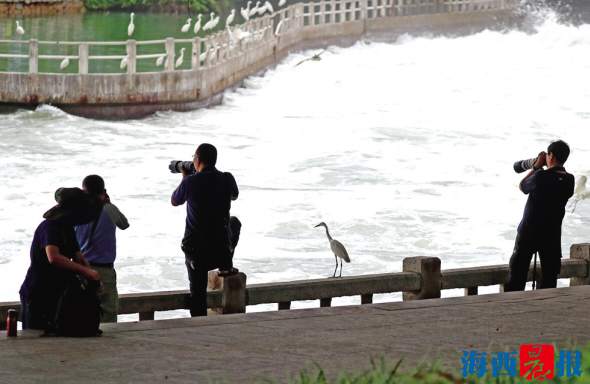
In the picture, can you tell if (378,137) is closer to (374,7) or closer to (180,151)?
(180,151)

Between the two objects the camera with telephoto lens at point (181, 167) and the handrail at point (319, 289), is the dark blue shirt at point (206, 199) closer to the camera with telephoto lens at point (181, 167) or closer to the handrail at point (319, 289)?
the camera with telephoto lens at point (181, 167)

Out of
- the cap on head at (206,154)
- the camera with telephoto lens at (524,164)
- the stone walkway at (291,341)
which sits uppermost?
the cap on head at (206,154)

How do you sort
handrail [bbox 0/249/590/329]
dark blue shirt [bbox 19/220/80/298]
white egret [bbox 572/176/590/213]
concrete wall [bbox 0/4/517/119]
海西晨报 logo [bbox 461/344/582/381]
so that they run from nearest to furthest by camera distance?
海西晨报 logo [bbox 461/344/582/381]
dark blue shirt [bbox 19/220/80/298]
handrail [bbox 0/249/590/329]
white egret [bbox 572/176/590/213]
concrete wall [bbox 0/4/517/119]

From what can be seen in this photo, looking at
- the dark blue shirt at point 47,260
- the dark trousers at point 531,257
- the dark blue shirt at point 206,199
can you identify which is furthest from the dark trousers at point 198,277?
the dark trousers at point 531,257

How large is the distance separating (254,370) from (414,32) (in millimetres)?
58356

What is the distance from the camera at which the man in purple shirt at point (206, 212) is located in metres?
10.2

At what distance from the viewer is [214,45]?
3781 centimetres

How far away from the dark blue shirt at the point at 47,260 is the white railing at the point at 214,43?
20.5 metres

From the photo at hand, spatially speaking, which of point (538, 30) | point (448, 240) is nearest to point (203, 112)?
point (448, 240)

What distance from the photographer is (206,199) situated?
1025cm

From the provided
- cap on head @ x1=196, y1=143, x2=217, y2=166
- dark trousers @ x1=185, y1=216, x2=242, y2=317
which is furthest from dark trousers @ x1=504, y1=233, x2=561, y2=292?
cap on head @ x1=196, y1=143, x2=217, y2=166

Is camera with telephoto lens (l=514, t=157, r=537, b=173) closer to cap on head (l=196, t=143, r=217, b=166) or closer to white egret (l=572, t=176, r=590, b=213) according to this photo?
cap on head (l=196, t=143, r=217, b=166)

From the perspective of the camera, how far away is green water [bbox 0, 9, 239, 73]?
48.0m

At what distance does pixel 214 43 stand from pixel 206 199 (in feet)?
91.2
